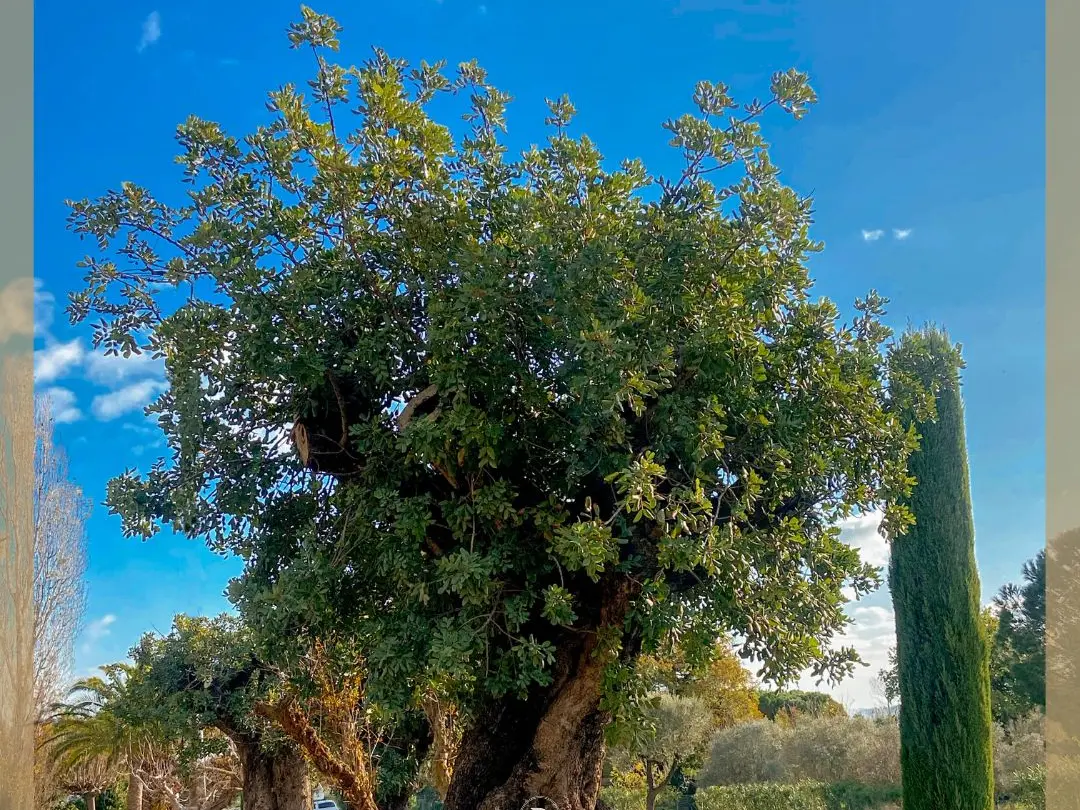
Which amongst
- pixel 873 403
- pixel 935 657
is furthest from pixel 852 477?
pixel 935 657

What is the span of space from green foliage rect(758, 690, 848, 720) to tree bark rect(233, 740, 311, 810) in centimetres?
1239

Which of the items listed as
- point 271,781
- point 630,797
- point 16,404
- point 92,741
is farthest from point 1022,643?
point 92,741

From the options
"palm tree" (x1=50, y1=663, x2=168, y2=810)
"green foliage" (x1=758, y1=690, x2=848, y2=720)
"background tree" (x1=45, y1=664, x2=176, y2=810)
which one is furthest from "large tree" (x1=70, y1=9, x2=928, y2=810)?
"green foliage" (x1=758, y1=690, x2=848, y2=720)

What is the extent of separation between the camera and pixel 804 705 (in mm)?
26406

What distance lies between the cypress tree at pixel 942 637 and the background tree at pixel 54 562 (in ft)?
59.1

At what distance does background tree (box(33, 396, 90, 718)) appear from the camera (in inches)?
752

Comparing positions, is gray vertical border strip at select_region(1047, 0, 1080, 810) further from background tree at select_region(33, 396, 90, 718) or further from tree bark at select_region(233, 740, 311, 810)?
background tree at select_region(33, 396, 90, 718)

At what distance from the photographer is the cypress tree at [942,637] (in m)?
12.8

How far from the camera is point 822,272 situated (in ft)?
23.1

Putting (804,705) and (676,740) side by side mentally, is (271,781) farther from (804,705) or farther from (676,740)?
(804,705)

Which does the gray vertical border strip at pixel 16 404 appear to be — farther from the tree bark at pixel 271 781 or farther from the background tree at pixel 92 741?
the tree bark at pixel 271 781

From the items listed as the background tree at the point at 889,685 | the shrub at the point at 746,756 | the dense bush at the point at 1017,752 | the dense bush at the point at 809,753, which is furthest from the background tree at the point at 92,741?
the dense bush at the point at 1017,752

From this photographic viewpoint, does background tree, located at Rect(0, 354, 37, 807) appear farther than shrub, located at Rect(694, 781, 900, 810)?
No

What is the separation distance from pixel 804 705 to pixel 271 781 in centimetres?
1821
